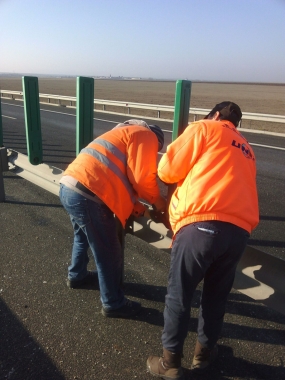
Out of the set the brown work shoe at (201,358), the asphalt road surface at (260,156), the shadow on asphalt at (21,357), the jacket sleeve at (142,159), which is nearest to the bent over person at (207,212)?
the brown work shoe at (201,358)

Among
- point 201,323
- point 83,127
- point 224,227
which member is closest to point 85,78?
point 83,127

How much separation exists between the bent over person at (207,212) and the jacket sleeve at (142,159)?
0.29m

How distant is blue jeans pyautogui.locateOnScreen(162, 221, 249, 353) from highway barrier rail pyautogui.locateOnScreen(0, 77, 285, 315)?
434 millimetres

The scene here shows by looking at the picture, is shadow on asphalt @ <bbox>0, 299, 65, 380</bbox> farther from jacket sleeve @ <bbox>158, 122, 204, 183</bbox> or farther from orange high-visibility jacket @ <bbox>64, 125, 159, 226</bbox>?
jacket sleeve @ <bbox>158, 122, 204, 183</bbox>

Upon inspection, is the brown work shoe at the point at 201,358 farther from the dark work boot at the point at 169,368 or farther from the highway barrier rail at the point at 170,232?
the highway barrier rail at the point at 170,232

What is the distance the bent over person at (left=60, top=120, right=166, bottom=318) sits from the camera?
2.61 m

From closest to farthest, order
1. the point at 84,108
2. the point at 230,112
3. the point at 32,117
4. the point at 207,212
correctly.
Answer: the point at 207,212 → the point at 230,112 → the point at 84,108 → the point at 32,117

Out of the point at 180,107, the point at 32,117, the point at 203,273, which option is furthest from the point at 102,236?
the point at 32,117

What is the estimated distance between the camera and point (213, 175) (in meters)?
2.10

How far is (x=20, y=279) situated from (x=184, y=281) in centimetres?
197

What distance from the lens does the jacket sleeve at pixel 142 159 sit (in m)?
2.58

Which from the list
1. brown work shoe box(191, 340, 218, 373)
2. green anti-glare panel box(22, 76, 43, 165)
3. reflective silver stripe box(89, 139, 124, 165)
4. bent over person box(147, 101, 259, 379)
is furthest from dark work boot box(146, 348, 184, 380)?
green anti-glare panel box(22, 76, 43, 165)

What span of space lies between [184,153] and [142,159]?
0.47m

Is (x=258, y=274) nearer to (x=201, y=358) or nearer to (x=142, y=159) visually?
(x=201, y=358)
